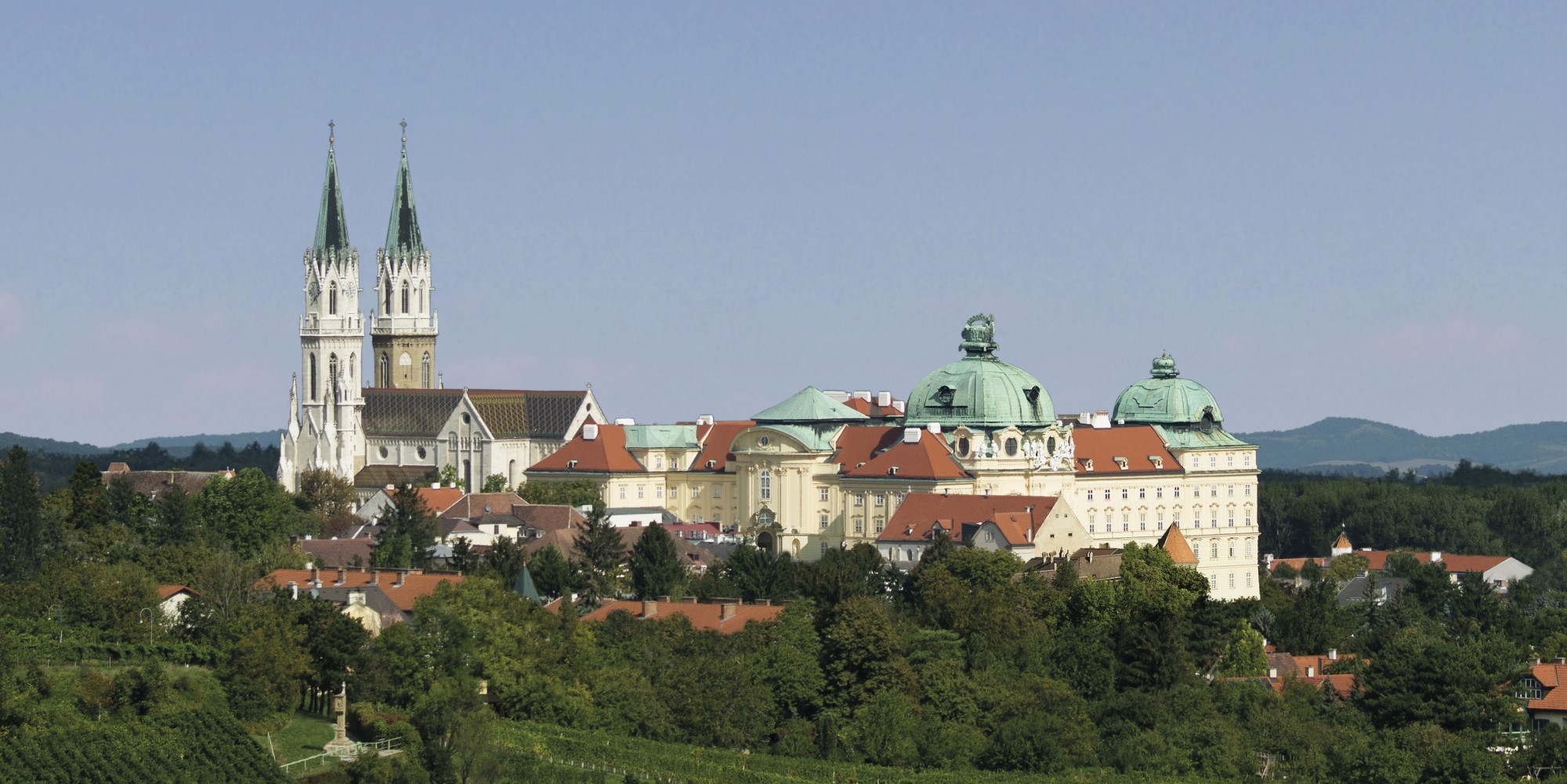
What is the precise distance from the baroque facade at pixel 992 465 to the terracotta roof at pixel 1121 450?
8 cm

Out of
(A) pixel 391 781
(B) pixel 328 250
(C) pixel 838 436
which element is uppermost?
(B) pixel 328 250

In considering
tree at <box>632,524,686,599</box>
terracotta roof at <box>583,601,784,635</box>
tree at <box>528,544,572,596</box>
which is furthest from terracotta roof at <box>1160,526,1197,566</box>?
tree at <box>528,544,572,596</box>

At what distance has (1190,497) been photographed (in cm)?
12938

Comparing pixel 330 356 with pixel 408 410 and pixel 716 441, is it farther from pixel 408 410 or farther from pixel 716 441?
pixel 716 441

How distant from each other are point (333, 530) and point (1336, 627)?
48479mm

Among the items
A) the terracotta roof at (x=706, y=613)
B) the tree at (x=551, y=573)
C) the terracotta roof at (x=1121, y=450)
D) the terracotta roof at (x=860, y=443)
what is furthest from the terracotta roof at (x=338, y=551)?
the terracotta roof at (x=1121, y=450)

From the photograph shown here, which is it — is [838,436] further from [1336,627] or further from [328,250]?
[328,250]

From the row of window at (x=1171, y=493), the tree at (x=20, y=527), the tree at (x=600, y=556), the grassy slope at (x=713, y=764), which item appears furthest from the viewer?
the row of window at (x=1171, y=493)

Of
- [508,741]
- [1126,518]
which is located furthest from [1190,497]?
[508,741]

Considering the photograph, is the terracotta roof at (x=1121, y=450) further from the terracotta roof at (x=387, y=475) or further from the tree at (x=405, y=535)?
the terracotta roof at (x=387, y=475)

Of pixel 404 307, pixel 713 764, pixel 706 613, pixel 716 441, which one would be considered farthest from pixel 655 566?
pixel 404 307

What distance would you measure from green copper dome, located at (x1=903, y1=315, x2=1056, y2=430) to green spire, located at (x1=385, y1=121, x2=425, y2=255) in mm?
58467

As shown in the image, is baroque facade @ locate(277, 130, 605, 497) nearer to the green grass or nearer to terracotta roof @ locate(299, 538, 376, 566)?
terracotta roof @ locate(299, 538, 376, 566)

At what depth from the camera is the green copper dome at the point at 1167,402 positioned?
132125 millimetres
